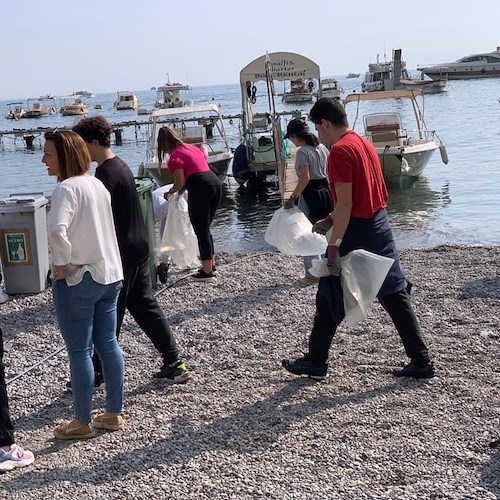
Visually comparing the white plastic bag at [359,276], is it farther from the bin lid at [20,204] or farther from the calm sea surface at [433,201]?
the bin lid at [20,204]

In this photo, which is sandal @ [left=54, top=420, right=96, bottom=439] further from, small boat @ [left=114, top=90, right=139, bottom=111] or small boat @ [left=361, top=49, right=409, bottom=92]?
small boat @ [left=114, top=90, right=139, bottom=111]

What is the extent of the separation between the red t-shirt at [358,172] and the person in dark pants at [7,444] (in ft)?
6.78

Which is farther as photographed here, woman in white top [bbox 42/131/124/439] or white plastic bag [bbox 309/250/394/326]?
white plastic bag [bbox 309/250/394/326]

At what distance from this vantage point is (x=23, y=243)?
7.70 meters

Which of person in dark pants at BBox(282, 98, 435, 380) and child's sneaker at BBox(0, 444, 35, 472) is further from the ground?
person in dark pants at BBox(282, 98, 435, 380)

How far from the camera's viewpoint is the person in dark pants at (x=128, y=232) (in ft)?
15.1

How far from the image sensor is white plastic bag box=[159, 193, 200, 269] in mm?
8195

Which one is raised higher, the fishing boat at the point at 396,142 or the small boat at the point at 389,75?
the small boat at the point at 389,75

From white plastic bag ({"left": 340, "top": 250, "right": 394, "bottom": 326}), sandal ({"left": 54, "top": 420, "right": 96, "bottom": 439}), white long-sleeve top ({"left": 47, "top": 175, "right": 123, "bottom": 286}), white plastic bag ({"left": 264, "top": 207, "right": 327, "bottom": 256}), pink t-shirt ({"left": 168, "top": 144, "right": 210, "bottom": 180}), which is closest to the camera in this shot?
white long-sleeve top ({"left": 47, "top": 175, "right": 123, "bottom": 286})

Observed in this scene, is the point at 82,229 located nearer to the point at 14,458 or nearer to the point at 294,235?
the point at 14,458

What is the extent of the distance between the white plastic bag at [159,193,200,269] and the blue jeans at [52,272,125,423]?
399cm


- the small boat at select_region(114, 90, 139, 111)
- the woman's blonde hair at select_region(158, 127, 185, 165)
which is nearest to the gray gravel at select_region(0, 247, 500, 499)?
the woman's blonde hair at select_region(158, 127, 185, 165)

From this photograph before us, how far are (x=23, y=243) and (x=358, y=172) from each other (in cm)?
434

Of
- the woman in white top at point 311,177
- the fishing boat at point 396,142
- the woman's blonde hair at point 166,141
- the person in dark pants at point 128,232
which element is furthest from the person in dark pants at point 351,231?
the fishing boat at point 396,142
